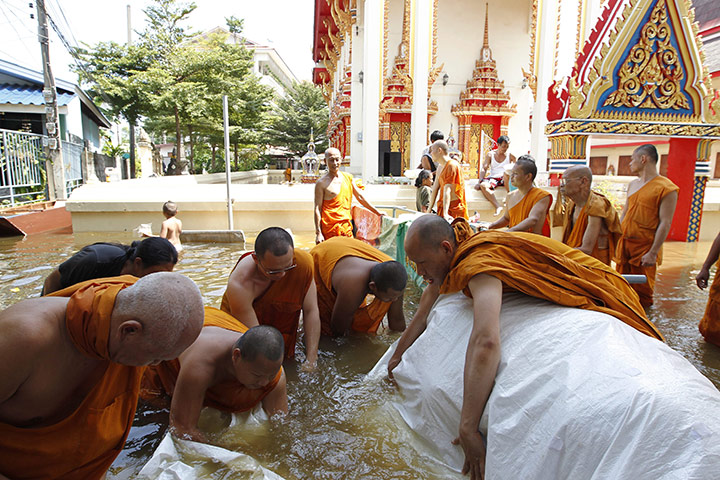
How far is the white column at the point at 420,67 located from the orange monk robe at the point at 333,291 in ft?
25.4

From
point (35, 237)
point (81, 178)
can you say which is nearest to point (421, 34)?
point (35, 237)

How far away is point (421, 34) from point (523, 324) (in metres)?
10.6

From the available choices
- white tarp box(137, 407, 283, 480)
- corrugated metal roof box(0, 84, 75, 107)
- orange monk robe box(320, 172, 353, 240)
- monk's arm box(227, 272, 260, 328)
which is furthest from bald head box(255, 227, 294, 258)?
corrugated metal roof box(0, 84, 75, 107)

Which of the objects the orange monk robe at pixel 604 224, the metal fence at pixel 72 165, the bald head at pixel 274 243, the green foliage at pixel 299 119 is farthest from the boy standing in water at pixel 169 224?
the green foliage at pixel 299 119

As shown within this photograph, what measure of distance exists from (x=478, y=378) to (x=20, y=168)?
11752 mm

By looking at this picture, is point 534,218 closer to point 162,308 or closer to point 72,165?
point 162,308

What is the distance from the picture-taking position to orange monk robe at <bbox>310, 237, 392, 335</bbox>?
12.0ft

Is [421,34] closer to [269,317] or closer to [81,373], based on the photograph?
[269,317]

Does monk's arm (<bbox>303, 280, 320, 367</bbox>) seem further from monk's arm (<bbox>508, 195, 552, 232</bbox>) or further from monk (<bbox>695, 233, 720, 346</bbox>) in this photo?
monk (<bbox>695, 233, 720, 346</bbox>)

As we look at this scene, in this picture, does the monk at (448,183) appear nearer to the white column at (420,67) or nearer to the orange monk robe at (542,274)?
the orange monk robe at (542,274)

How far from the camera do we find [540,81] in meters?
11.8

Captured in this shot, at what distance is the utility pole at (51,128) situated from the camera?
1114 cm

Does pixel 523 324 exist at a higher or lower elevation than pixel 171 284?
lower

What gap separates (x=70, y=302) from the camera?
150 centimetres
